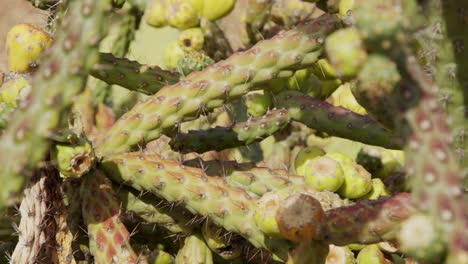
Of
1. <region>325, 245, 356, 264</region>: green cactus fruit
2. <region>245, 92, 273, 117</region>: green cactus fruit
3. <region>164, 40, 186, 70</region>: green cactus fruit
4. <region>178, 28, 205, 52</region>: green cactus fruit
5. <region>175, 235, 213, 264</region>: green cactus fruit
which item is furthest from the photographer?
<region>178, 28, 205, 52</region>: green cactus fruit

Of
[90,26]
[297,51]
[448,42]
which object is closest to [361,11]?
[90,26]

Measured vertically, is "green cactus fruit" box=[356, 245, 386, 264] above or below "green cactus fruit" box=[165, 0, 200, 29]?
below

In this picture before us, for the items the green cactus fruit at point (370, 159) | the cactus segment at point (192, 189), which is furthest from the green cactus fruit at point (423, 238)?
the green cactus fruit at point (370, 159)

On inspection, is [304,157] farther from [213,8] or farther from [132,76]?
[213,8]

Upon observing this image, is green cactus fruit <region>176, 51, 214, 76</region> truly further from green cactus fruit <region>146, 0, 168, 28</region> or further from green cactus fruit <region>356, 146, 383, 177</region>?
green cactus fruit <region>146, 0, 168, 28</region>

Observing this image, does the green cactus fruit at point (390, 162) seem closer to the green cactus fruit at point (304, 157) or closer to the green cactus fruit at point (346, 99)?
the green cactus fruit at point (346, 99)

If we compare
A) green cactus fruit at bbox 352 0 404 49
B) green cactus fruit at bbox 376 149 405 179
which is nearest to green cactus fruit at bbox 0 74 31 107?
green cactus fruit at bbox 352 0 404 49
